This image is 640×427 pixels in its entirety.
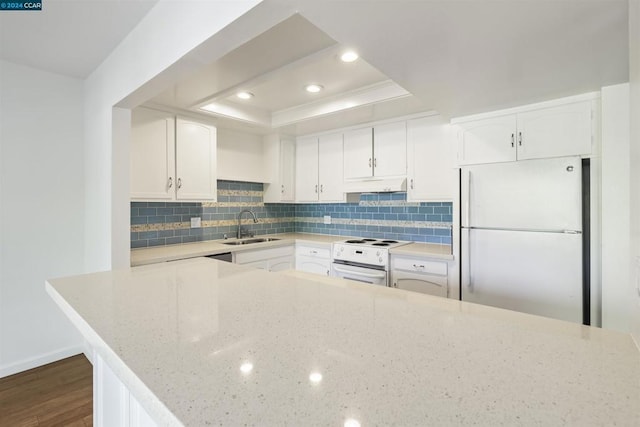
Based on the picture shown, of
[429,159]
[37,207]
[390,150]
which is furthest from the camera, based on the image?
[390,150]

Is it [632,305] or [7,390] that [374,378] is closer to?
[632,305]

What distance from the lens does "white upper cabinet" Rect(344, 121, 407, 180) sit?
295cm

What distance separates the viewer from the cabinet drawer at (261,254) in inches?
116

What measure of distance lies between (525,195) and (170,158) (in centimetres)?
284

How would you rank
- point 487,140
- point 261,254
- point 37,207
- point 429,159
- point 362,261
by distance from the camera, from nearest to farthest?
point 487,140, point 37,207, point 429,159, point 362,261, point 261,254

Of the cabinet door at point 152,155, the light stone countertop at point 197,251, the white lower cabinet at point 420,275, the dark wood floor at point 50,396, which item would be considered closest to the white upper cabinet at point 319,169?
the light stone countertop at point 197,251

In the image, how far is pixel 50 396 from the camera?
2084mm

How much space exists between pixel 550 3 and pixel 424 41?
17.5 inches

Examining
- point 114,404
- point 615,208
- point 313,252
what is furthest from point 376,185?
point 114,404

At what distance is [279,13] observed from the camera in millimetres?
1105

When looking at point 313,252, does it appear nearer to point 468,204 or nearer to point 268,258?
point 268,258

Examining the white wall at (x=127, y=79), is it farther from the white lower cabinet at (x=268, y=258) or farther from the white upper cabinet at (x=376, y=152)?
the white upper cabinet at (x=376, y=152)

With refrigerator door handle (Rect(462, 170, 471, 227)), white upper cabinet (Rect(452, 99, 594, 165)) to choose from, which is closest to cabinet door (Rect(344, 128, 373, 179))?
white upper cabinet (Rect(452, 99, 594, 165))

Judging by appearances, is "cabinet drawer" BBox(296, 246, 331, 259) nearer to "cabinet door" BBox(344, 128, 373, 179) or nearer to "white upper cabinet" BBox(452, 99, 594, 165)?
"cabinet door" BBox(344, 128, 373, 179)
